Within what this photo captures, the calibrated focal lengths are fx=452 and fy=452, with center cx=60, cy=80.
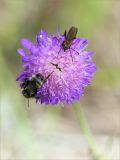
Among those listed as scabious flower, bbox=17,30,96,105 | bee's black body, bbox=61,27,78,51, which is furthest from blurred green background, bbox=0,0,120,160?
bee's black body, bbox=61,27,78,51

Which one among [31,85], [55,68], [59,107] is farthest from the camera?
[59,107]

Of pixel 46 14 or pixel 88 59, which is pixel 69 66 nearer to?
pixel 88 59

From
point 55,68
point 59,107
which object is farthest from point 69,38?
point 59,107

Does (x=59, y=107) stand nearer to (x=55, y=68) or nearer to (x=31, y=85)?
(x=55, y=68)

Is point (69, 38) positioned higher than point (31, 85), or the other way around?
point (69, 38)

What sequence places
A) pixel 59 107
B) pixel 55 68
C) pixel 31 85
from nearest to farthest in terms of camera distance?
pixel 31 85, pixel 55 68, pixel 59 107

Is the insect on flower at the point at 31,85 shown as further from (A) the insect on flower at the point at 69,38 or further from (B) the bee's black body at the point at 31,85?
(A) the insect on flower at the point at 69,38

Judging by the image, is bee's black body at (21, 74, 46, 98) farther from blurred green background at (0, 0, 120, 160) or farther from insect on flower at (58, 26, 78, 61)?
blurred green background at (0, 0, 120, 160)
